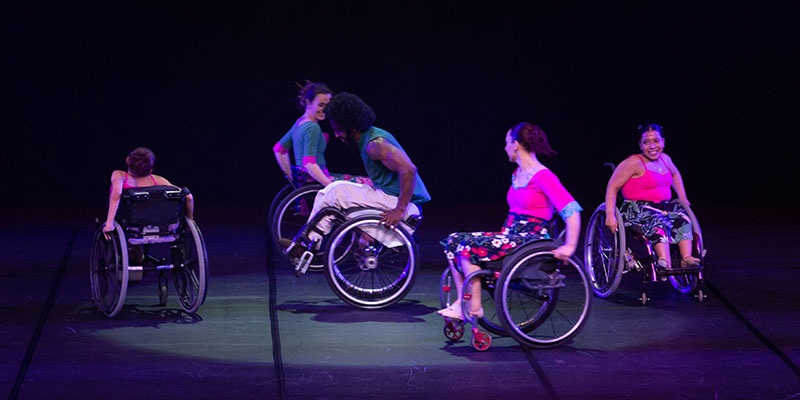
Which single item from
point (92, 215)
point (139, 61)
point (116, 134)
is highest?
point (139, 61)

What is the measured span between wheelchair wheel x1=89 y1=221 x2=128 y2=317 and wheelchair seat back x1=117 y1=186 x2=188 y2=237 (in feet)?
0.31

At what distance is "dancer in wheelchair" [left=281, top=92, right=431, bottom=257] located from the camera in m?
5.23

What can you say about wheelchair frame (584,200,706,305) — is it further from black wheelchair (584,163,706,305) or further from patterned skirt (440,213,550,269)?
patterned skirt (440,213,550,269)

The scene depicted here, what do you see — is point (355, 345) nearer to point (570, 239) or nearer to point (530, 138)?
point (570, 239)

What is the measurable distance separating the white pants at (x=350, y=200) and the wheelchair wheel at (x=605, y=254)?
100 centimetres

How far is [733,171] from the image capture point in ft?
30.7

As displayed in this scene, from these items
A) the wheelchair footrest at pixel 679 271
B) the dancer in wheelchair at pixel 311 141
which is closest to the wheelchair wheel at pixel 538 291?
the wheelchair footrest at pixel 679 271

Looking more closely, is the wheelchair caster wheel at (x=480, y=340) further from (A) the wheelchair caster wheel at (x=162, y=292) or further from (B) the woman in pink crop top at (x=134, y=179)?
(A) the wheelchair caster wheel at (x=162, y=292)

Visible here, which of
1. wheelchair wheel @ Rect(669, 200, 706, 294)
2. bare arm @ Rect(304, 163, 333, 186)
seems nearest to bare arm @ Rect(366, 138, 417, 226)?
bare arm @ Rect(304, 163, 333, 186)

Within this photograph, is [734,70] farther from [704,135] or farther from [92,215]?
[92,215]

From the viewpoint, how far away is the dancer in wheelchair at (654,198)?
5.44 m

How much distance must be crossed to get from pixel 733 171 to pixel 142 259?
19.1 ft

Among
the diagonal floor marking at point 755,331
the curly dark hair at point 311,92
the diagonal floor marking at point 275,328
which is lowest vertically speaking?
the diagonal floor marking at point 275,328

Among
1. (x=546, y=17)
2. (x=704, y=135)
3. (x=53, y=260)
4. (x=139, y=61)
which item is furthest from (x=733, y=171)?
(x=53, y=260)
